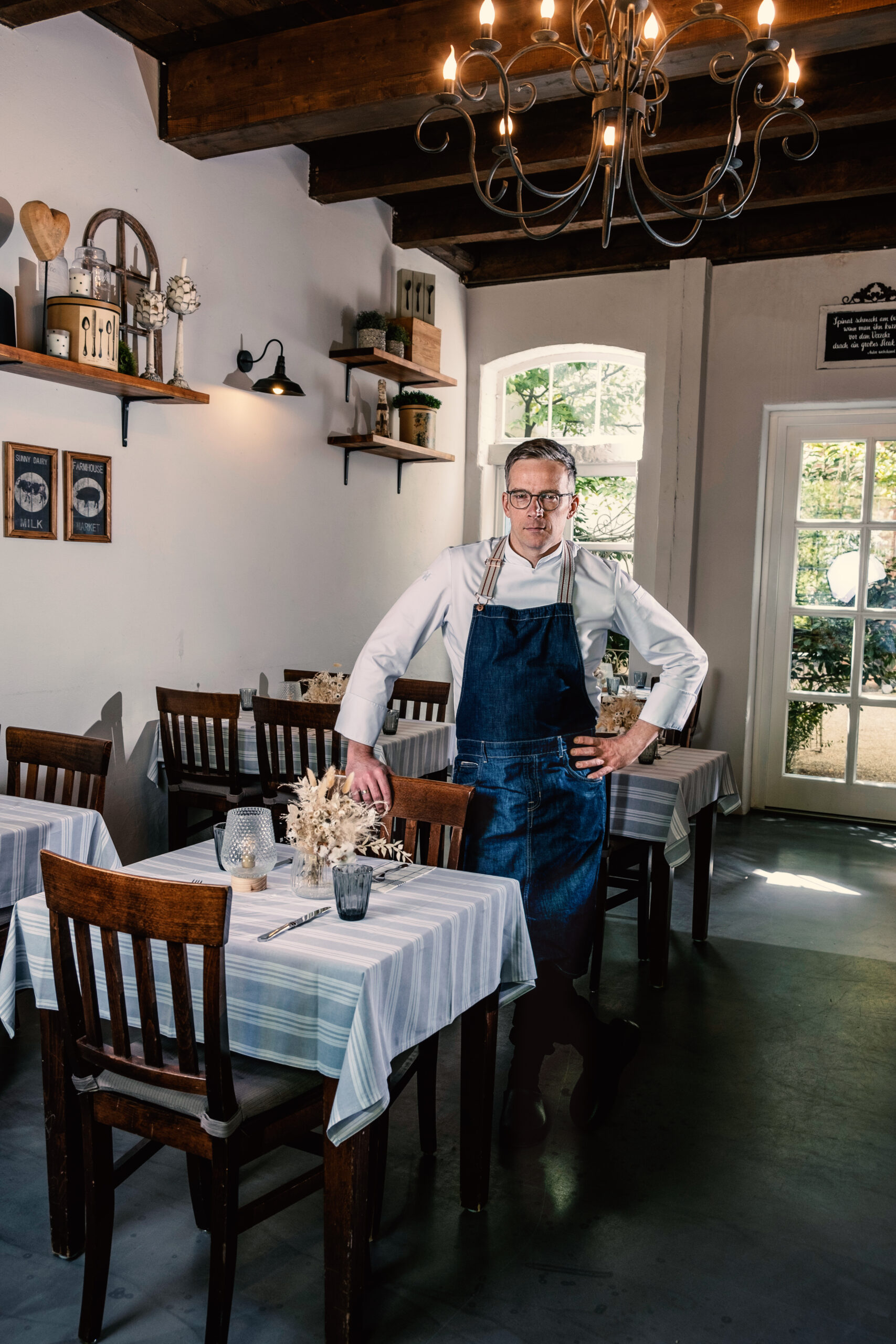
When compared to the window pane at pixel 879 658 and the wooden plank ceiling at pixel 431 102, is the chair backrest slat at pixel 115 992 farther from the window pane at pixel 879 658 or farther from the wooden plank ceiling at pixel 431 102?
the window pane at pixel 879 658

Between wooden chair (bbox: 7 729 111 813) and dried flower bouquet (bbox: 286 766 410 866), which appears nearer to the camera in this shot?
dried flower bouquet (bbox: 286 766 410 866)

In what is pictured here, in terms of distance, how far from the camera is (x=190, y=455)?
15.2 ft

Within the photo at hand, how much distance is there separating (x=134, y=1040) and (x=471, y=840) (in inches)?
36.8

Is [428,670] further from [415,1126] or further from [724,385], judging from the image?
[415,1126]

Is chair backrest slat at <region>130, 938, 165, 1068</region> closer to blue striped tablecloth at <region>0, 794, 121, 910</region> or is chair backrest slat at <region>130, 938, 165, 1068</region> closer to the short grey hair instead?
blue striped tablecloth at <region>0, 794, 121, 910</region>

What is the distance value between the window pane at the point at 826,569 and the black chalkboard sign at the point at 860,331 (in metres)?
1.00

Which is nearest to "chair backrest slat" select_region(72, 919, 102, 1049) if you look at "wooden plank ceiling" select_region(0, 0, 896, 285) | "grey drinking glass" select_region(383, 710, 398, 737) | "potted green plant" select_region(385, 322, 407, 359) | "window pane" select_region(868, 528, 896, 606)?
"grey drinking glass" select_region(383, 710, 398, 737)

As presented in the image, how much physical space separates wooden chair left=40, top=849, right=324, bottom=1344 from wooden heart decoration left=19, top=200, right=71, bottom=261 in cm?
271

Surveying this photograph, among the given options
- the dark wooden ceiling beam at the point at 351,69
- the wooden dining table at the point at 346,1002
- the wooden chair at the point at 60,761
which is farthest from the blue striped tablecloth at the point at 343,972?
the dark wooden ceiling beam at the point at 351,69

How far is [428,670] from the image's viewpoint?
6836 mm

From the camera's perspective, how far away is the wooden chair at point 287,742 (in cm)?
385

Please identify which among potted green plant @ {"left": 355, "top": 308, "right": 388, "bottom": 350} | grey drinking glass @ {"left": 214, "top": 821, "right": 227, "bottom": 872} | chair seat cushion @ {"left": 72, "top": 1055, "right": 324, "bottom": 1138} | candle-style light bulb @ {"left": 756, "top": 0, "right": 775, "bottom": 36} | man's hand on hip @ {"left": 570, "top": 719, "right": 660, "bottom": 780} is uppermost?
potted green plant @ {"left": 355, "top": 308, "right": 388, "bottom": 350}

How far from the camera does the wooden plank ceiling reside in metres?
3.68

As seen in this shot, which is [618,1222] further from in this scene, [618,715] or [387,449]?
[387,449]
